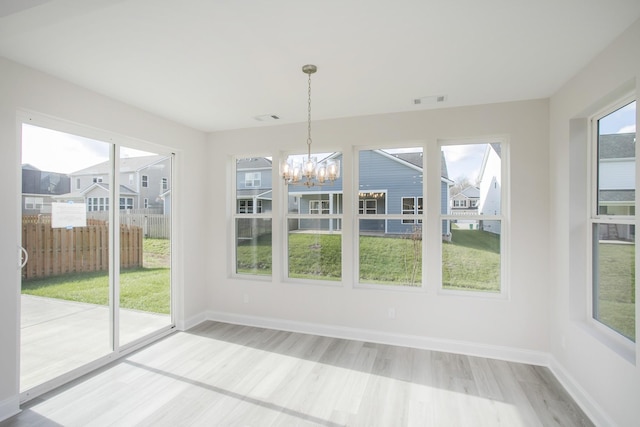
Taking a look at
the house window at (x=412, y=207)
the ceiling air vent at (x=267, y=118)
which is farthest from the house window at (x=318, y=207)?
the ceiling air vent at (x=267, y=118)

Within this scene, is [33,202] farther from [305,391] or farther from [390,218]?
[390,218]

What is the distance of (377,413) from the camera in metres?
2.37

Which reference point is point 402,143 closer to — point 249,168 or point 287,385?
point 249,168

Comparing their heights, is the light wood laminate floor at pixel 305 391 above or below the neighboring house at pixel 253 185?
below

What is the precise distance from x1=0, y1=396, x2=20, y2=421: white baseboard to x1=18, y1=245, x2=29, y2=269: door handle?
101 cm

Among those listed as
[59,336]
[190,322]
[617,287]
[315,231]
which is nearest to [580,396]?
[617,287]

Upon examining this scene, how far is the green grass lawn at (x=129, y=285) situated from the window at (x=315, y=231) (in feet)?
5.36

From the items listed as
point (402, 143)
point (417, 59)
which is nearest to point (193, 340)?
point (402, 143)

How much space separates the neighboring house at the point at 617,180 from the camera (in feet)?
7.02

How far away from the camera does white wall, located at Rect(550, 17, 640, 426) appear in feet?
6.45

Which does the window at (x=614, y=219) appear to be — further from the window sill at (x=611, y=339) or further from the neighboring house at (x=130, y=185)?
the neighboring house at (x=130, y=185)

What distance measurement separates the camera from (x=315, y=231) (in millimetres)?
Answer: 4121

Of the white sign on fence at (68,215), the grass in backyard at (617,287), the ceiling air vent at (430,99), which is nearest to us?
the grass in backyard at (617,287)

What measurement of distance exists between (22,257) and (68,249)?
0.35 m
